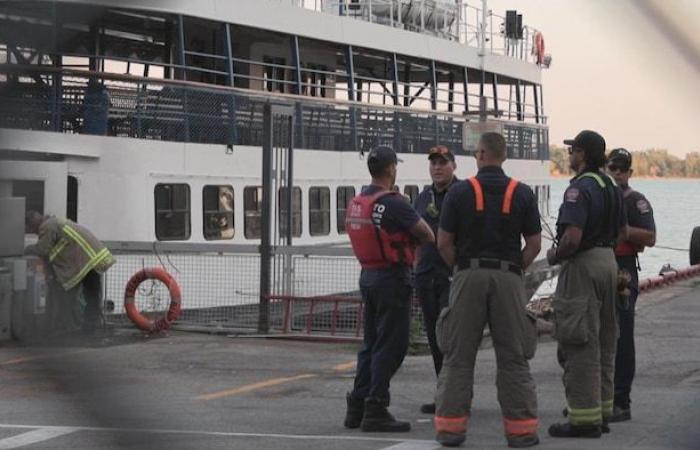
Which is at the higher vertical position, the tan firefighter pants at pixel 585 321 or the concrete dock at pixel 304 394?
the tan firefighter pants at pixel 585 321

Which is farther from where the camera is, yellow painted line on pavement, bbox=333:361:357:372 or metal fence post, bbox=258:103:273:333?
metal fence post, bbox=258:103:273:333

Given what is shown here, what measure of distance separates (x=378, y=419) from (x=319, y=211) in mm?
13870

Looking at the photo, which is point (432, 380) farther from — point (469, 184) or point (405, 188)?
point (405, 188)

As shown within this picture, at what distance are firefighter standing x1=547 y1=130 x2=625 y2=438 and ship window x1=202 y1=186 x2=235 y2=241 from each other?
11617 millimetres

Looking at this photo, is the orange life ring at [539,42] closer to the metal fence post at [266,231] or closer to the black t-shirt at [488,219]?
the black t-shirt at [488,219]

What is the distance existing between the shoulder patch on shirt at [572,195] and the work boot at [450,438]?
1269 millimetres

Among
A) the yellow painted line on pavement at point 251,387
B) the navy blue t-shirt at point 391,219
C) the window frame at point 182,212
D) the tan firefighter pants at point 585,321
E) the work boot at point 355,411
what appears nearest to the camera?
the tan firefighter pants at point 585,321

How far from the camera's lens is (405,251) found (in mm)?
7598

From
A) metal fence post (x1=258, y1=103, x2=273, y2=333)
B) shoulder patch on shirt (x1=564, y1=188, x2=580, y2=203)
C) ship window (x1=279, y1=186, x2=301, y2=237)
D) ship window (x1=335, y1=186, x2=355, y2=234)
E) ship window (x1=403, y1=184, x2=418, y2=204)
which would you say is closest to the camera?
shoulder patch on shirt (x1=564, y1=188, x2=580, y2=203)

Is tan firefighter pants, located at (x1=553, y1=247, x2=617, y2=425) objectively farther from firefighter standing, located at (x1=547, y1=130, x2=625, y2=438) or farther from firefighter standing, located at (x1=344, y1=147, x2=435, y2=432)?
firefighter standing, located at (x1=344, y1=147, x2=435, y2=432)

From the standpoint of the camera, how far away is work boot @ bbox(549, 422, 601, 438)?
721cm

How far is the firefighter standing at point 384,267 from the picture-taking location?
7.53 meters

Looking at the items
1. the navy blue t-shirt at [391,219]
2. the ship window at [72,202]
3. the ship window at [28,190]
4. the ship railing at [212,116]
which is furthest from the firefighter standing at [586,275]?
the ship window at [72,202]

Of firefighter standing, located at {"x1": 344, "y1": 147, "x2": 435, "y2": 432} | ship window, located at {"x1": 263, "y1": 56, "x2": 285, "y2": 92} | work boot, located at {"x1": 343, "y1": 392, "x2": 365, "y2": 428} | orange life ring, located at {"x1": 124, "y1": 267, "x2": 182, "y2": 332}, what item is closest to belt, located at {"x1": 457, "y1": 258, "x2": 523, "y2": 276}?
firefighter standing, located at {"x1": 344, "y1": 147, "x2": 435, "y2": 432}
